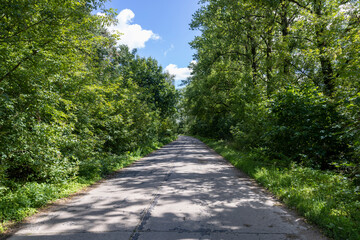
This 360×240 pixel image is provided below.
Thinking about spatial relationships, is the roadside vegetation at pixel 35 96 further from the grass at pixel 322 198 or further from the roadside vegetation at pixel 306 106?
the roadside vegetation at pixel 306 106

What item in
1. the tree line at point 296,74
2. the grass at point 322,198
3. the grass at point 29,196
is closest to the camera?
the grass at point 322,198

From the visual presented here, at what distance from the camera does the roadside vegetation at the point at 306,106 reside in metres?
5.09

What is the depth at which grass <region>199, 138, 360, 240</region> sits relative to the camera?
3.74 metres

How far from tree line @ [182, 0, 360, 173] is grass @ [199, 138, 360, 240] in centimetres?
59

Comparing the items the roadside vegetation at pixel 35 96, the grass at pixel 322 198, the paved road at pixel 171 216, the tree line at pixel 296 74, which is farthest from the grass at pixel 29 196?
the tree line at pixel 296 74

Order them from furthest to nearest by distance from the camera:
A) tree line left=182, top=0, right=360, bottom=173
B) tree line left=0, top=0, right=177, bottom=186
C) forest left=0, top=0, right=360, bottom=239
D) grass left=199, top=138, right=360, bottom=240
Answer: tree line left=182, top=0, right=360, bottom=173, forest left=0, top=0, right=360, bottom=239, tree line left=0, top=0, right=177, bottom=186, grass left=199, top=138, right=360, bottom=240

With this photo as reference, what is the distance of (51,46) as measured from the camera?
210 inches

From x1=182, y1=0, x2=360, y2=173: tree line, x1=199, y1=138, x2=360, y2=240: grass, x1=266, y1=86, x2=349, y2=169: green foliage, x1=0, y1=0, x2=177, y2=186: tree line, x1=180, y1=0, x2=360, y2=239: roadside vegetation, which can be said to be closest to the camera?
x1=199, y1=138, x2=360, y2=240: grass

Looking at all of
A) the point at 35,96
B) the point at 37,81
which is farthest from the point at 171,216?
the point at 37,81

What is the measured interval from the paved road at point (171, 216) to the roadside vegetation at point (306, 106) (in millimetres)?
784

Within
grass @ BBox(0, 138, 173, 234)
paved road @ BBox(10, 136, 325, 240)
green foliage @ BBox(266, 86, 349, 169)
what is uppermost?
green foliage @ BBox(266, 86, 349, 169)

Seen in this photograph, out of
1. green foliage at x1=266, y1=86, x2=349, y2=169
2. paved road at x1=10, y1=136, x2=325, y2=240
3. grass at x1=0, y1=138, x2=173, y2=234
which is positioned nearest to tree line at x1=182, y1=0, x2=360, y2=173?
green foliage at x1=266, y1=86, x2=349, y2=169

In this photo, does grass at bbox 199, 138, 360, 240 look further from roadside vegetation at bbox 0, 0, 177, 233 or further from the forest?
roadside vegetation at bbox 0, 0, 177, 233

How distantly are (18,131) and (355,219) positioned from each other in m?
7.21
